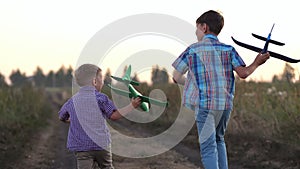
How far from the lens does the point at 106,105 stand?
15.1ft

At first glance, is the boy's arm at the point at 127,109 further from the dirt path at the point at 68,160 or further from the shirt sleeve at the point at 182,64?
the dirt path at the point at 68,160

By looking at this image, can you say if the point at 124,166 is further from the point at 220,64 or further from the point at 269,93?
the point at 269,93

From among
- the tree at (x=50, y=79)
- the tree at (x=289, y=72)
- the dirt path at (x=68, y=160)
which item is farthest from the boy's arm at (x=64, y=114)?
the tree at (x=50, y=79)

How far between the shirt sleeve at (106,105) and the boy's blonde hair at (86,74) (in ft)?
0.52

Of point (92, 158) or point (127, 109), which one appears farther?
point (92, 158)

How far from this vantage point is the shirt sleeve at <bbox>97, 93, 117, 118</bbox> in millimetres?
4562

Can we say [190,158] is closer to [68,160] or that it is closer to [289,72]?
[68,160]

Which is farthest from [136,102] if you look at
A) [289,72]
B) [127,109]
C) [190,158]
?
[289,72]

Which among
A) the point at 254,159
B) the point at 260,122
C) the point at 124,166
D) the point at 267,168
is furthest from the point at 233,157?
the point at 260,122

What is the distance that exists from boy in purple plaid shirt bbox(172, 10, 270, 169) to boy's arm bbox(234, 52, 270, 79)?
0.4 inches

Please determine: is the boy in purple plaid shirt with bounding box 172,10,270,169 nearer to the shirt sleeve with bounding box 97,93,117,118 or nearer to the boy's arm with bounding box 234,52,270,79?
the boy's arm with bounding box 234,52,270,79

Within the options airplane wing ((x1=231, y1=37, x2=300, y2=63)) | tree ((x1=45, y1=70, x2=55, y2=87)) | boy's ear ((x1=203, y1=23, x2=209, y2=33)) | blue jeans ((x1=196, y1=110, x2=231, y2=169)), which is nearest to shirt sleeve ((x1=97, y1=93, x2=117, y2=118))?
blue jeans ((x1=196, y1=110, x2=231, y2=169))

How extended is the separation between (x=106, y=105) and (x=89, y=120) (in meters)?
0.19

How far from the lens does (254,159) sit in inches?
311
